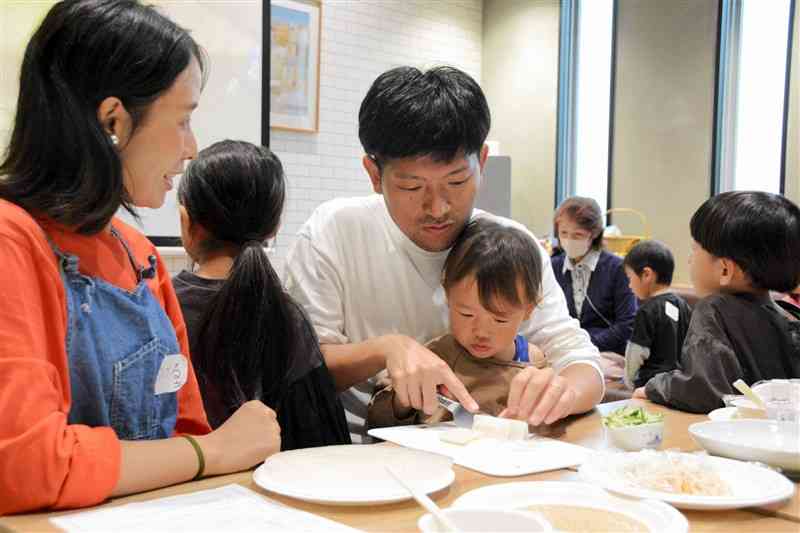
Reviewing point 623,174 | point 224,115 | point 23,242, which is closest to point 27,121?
point 23,242

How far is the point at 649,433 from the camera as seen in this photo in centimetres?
149

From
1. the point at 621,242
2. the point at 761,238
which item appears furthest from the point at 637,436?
the point at 621,242

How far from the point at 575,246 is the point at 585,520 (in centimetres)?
429

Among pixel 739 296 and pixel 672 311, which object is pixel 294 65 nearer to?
pixel 672 311

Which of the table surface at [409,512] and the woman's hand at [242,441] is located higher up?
the woman's hand at [242,441]

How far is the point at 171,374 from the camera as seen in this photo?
4.58 feet

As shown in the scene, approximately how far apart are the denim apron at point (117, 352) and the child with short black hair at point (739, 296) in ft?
4.27

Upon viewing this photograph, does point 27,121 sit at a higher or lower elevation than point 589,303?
higher

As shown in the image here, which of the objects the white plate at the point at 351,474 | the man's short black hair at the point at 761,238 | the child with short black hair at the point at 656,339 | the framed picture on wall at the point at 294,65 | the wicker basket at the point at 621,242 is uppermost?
the framed picture on wall at the point at 294,65

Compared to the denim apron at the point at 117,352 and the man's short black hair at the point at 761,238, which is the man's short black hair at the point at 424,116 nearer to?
the denim apron at the point at 117,352

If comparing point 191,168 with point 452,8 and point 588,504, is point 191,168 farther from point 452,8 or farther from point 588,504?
point 452,8

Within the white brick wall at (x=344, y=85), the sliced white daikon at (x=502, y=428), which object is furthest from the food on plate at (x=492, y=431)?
the white brick wall at (x=344, y=85)

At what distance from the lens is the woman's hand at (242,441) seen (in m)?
1.24

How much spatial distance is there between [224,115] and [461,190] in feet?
12.7
